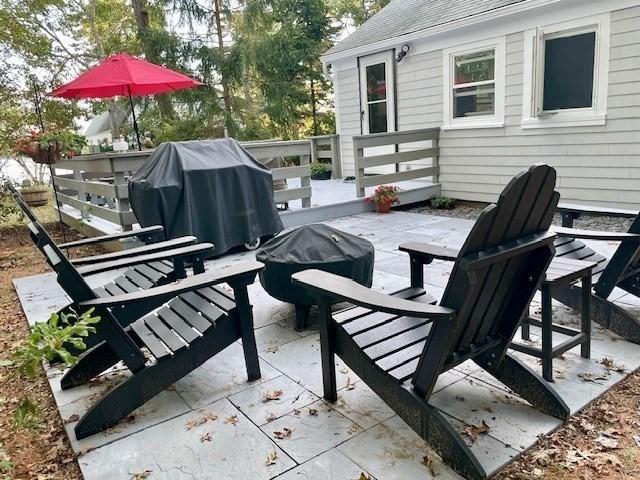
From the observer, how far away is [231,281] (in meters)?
2.35

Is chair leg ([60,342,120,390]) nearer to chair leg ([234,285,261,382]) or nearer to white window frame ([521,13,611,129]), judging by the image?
chair leg ([234,285,261,382])

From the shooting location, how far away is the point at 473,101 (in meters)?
7.17

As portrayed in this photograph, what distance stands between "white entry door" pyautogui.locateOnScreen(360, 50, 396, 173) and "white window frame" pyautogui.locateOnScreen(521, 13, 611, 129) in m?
2.50

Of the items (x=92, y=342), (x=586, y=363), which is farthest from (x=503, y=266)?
(x=92, y=342)

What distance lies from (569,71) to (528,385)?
16.8ft

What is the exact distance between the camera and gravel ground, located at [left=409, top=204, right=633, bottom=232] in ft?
A: 18.5

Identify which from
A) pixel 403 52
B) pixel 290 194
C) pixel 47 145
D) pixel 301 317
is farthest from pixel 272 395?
pixel 403 52

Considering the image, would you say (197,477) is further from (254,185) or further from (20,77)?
(20,77)

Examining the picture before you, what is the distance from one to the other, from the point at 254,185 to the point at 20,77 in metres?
6.40

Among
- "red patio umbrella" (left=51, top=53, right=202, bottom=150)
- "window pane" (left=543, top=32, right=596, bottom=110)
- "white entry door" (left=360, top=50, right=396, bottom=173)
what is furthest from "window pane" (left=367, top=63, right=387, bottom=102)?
"red patio umbrella" (left=51, top=53, right=202, bottom=150)

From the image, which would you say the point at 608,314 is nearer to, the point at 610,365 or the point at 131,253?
the point at 610,365

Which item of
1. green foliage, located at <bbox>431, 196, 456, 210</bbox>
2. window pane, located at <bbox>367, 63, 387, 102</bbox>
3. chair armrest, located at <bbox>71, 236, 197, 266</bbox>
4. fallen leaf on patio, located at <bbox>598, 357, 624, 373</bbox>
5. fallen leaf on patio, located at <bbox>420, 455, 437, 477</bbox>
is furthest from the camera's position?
window pane, located at <bbox>367, 63, 387, 102</bbox>

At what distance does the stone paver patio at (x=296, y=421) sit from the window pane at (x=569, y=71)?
3.82 metres

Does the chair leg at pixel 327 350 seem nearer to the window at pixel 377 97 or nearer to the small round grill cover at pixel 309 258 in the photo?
the small round grill cover at pixel 309 258
